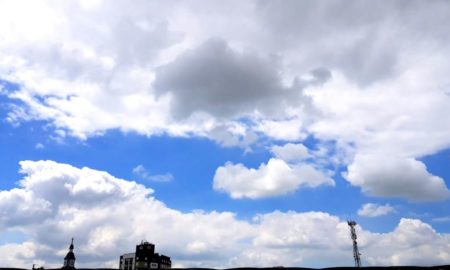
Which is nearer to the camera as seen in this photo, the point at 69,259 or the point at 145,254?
the point at 69,259

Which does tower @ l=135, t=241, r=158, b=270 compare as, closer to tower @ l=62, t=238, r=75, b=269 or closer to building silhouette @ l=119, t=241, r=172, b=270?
building silhouette @ l=119, t=241, r=172, b=270

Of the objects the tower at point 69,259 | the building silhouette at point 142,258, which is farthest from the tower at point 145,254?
the tower at point 69,259

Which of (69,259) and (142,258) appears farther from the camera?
(142,258)

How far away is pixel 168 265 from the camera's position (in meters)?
167

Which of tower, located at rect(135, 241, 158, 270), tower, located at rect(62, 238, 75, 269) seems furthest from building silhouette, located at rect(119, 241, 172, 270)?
tower, located at rect(62, 238, 75, 269)

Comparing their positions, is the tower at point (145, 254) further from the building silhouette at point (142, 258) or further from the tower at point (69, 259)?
the tower at point (69, 259)

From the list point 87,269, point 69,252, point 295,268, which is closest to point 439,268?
point 295,268

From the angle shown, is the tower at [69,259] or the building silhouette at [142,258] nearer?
the tower at [69,259]

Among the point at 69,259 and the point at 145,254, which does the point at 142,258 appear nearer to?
the point at 145,254

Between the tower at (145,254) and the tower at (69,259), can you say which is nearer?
the tower at (69,259)

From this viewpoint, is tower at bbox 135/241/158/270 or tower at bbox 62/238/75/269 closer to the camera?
tower at bbox 62/238/75/269

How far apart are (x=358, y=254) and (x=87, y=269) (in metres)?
54.5

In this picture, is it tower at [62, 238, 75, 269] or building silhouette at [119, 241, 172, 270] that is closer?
tower at [62, 238, 75, 269]

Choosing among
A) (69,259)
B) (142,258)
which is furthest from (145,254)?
(69,259)
